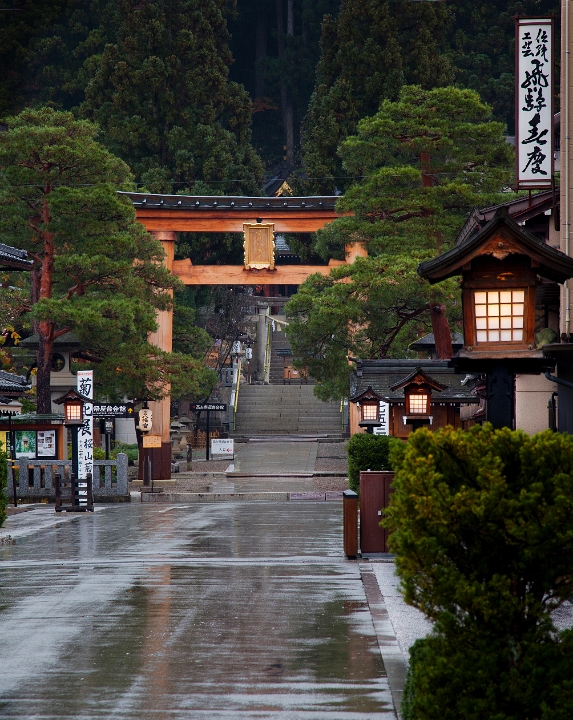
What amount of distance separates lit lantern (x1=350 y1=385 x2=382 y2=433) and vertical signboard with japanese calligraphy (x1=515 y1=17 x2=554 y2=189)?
1095 cm

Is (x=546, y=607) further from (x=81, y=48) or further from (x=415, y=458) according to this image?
(x=81, y=48)

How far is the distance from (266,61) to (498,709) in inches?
3051

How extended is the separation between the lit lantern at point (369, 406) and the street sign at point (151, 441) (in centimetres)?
859

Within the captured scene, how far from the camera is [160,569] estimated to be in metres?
15.6

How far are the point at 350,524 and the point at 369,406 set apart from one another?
11950 mm

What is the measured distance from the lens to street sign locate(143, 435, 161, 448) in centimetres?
3472

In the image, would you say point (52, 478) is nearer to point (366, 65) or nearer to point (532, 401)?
point (532, 401)

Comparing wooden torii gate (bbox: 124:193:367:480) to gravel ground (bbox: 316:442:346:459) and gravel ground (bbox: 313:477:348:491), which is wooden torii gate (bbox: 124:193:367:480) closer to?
gravel ground (bbox: 313:477:348:491)

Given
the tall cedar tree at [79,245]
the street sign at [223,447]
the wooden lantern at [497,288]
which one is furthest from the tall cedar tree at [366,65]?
the wooden lantern at [497,288]

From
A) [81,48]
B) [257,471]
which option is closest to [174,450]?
[257,471]

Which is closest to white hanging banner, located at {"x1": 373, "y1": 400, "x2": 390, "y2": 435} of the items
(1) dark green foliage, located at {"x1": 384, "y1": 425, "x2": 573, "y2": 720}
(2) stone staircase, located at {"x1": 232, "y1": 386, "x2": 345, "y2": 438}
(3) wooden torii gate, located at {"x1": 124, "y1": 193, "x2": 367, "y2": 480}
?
(3) wooden torii gate, located at {"x1": 124, "y1": 193, "x2": 367, "y2": 480}

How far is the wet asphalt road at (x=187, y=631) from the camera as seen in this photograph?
8383 millimetres

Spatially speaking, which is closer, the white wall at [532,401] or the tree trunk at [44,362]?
the white wall at [532,401]

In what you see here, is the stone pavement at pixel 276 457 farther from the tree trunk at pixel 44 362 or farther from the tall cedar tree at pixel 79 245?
the tree trunk at pixel 44 362
